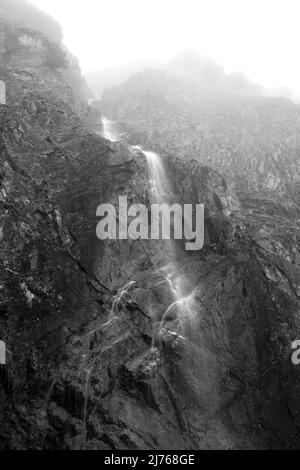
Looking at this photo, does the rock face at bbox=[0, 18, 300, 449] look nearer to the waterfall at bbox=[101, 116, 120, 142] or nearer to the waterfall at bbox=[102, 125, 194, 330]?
the waterfall at bbox=[102, 125, 194, 330]

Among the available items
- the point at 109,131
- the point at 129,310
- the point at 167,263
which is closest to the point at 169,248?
the point at 167,263

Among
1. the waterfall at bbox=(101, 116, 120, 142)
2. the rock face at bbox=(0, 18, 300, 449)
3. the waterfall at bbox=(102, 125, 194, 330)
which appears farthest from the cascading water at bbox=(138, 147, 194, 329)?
the waterfall at bbox=(101, 116, 120, 142)

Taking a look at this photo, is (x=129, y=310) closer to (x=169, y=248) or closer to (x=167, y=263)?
(x=167, y=263)

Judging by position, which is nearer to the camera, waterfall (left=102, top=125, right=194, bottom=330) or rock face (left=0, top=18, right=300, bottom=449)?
rock face (left=0, top=18, right=300, bottom=449)

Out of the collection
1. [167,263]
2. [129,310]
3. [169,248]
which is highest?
[169,248]

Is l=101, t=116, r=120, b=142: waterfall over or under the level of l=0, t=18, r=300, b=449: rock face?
over

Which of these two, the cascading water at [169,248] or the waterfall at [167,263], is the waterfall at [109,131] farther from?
the cascading water at [169,248]
